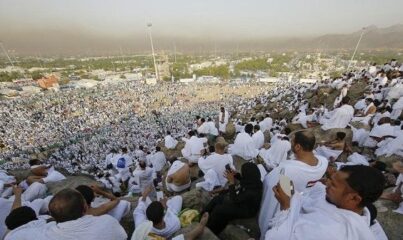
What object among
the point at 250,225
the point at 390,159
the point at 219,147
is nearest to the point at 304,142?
the point at 250,225

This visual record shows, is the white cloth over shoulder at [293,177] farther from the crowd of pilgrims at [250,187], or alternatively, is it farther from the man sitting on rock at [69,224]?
the man sitting on rock at [69,224]

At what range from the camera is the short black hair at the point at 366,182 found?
140cm

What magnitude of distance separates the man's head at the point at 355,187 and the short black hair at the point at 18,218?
2546 millimetres

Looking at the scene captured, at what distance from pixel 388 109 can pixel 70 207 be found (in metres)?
8.38

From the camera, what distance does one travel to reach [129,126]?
25031 mm

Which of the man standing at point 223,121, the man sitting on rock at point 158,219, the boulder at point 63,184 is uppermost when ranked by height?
the man sitting on rock at point 158,219

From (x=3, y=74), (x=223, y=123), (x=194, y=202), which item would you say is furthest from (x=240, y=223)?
(x=3, y=74)

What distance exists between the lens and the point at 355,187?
1430 mm

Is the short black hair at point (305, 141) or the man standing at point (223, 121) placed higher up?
the short black hair at point (305, 141)

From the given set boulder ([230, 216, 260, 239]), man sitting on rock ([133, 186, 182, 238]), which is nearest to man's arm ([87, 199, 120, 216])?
man sitting on rock ([133, 186, 182, 238])

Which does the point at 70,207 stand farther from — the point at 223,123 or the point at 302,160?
the point at 223,123

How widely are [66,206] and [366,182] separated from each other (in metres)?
2.02

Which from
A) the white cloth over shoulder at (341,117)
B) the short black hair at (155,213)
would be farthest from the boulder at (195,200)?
the white cloth over shoulder at (341,117)

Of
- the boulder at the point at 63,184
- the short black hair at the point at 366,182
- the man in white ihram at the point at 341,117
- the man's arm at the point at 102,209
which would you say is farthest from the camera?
the man in white ihram at the point at 341,117
